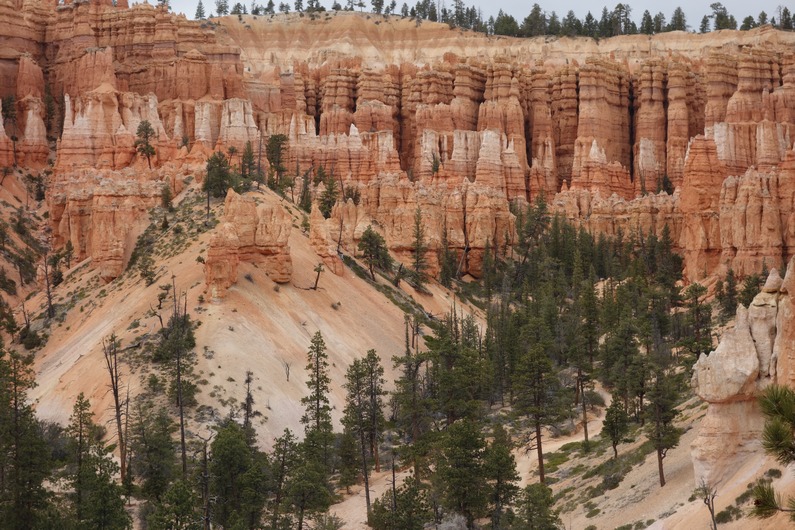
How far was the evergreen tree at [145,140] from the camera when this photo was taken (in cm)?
10256

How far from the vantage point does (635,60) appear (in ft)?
522

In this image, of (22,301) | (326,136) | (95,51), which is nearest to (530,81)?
(326,136)

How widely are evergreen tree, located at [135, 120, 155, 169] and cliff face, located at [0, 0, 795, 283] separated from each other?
82 cm

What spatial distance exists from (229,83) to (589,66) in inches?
1853

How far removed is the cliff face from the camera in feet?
332

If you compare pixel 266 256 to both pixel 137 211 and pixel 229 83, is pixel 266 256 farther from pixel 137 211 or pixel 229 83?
pixel 229 83

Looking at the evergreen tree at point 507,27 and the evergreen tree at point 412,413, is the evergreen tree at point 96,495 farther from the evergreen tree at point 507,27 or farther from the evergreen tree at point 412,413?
the evergreen tree at point 507,27

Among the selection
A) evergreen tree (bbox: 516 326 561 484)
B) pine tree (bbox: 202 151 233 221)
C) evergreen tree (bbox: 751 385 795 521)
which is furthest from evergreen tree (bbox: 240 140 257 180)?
evergreen tree (bbox: 751 385 795 521)

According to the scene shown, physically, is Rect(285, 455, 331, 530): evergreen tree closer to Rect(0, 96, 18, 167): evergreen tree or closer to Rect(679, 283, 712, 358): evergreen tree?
Rect(679, 283, 712, 358): evergreen tree

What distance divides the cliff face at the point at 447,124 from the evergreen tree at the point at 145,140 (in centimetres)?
82

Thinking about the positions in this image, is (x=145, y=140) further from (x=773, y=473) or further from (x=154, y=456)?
(x=773, y=473)

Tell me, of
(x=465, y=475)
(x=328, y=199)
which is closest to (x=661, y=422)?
(x=465, y=475)

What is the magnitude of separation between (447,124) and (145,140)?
45.4 meters

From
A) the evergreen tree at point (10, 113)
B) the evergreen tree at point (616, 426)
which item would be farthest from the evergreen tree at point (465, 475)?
the evergreen tree at point (10, 113)
